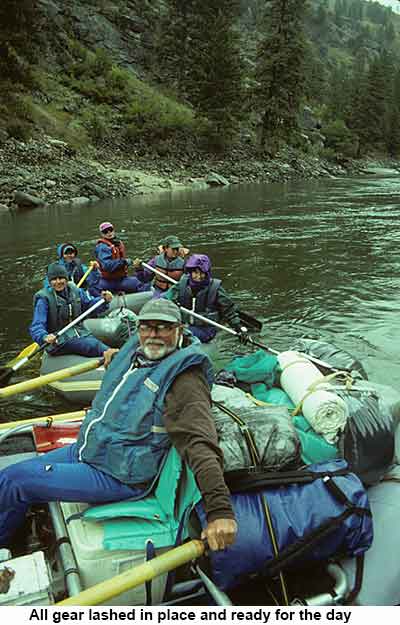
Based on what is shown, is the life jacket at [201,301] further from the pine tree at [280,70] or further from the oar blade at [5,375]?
the pine tree at [280,70]

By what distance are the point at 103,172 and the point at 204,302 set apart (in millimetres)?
22069

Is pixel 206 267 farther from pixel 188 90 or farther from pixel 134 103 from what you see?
pixel 188 90

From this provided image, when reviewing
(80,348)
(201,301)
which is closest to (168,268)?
(201,301)

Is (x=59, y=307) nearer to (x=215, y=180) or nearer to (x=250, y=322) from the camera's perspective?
(x=250, y=322)

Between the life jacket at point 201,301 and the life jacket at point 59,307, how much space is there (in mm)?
1451

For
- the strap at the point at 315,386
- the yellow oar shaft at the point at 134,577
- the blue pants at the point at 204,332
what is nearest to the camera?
the yellow oar shaft at the point at 134,577

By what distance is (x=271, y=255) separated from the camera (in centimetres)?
1314

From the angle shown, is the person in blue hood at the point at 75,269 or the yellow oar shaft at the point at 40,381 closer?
the yellow oar shaft at the point at 40,381

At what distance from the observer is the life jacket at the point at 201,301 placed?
22.0ft

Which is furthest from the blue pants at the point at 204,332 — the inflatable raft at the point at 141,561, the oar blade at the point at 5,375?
the inflatable raft at the point at 141,561

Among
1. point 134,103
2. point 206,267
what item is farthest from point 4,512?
point 134,103

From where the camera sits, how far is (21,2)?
24.1 meters

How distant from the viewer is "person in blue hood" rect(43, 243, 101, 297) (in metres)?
7.82
